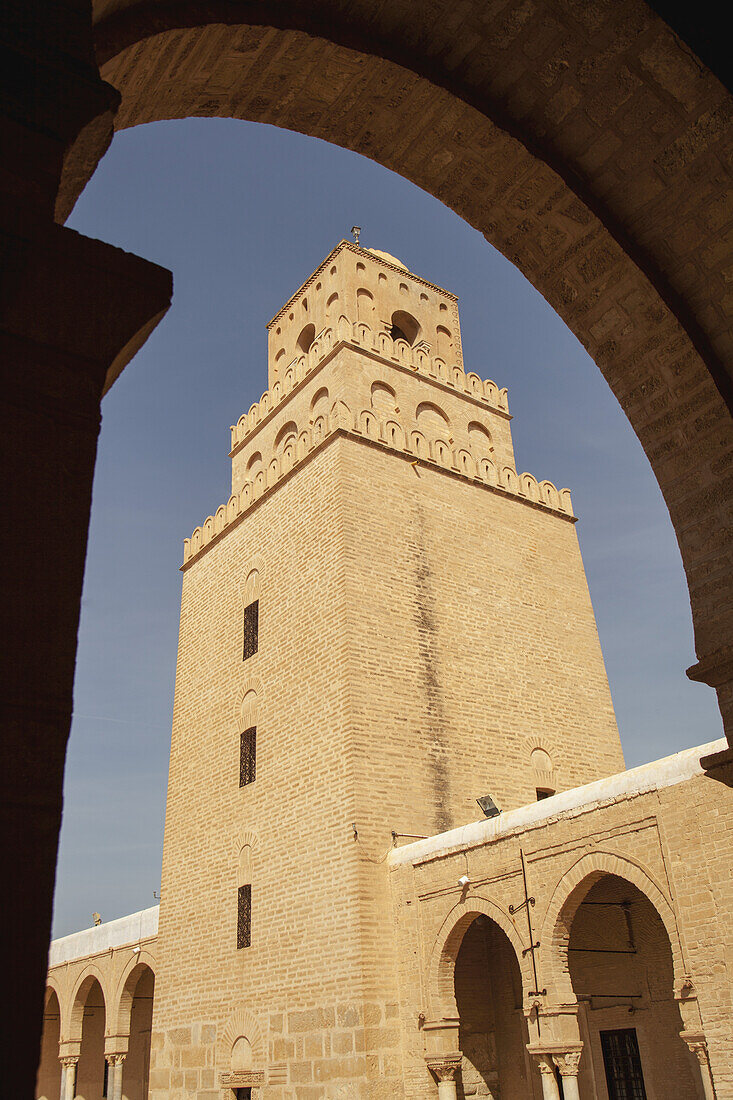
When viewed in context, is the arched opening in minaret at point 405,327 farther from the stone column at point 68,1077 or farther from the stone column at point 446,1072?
the stone column at point 68,1077

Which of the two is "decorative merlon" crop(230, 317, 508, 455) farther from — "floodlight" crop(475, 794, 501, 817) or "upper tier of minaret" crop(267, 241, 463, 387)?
"floodlight" crop(475, 794, 501, 817)

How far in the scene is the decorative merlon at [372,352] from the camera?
15.9m

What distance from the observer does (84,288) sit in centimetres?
183

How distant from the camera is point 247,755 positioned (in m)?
13.5

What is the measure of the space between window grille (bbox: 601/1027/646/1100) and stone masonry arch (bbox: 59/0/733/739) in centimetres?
976

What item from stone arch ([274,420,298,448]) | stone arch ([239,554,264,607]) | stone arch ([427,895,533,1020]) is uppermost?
stone arch ([274,420,298,448])

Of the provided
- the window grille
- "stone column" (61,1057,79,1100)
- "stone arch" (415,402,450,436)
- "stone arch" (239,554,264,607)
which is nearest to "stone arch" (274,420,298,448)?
"stone arch" (415,402,450,436)

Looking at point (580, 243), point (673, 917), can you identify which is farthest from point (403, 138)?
point (673, 917)

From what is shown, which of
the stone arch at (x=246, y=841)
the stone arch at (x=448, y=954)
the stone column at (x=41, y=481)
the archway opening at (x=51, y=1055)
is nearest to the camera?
the stone column at (x=41, y=481)

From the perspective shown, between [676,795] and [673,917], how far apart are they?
3.51 ft

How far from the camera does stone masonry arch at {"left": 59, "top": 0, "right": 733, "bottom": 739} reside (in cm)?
314

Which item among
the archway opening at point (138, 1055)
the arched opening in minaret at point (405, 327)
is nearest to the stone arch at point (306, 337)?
the arched opening in minaret at point (405, 327)

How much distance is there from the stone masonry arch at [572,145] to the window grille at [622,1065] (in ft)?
32.0

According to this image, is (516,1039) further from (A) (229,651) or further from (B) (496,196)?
(B) (496,196)
